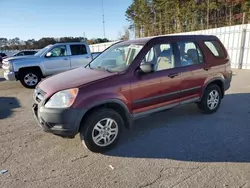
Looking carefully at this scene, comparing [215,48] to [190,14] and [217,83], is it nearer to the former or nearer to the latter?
[217,83]

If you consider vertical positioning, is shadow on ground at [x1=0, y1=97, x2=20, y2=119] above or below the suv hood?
below

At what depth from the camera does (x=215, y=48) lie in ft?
15.6

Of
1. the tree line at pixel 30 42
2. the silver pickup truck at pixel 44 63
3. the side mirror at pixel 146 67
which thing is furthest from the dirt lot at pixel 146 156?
the tree line at pixel 30 42

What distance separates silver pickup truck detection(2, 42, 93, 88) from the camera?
26.7 feet

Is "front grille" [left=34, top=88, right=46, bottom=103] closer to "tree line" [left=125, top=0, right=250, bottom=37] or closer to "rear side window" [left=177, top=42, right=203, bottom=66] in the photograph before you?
"rear side window" [left=177, top=42, right=203, bottom=66]

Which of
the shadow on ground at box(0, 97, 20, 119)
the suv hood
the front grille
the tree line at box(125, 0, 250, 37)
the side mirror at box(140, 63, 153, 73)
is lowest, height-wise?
the shadow on ground at box(0, 97, 20, 119)

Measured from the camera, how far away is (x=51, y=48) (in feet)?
28.5

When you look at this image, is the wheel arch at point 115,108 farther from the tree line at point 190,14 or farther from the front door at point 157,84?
the tree line at point 190,14

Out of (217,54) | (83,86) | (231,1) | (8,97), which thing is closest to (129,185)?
(83,86)

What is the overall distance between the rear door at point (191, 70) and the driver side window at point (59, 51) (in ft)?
20.7

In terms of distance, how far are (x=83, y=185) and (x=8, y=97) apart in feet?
20.0

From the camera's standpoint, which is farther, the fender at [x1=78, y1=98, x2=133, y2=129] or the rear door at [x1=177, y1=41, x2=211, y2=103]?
the rear door at [x1=177, y1=41, x2=211, y2=103]

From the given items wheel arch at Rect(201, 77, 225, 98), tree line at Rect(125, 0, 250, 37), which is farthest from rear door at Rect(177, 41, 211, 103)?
tree line at Rect(125, 0, 250, 37)

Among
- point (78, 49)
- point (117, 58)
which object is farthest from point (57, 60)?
point (117, 58)
